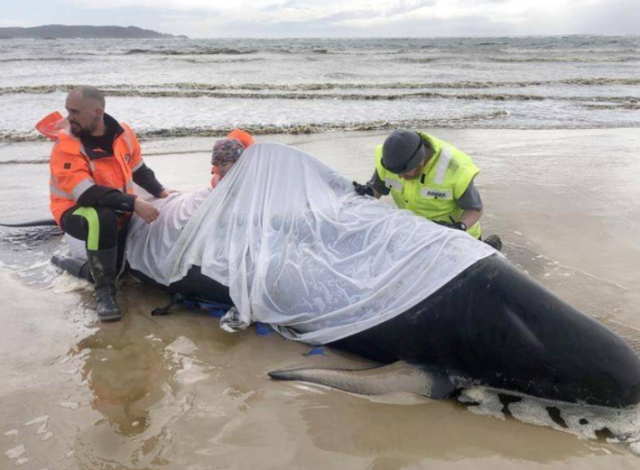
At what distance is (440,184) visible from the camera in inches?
177

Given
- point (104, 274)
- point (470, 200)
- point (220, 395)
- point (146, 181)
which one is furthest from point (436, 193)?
point (104, 274)

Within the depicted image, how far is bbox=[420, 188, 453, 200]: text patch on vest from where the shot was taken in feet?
14.8

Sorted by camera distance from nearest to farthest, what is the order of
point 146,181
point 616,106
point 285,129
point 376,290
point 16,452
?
point 16,452 → point 376,290 → point 146,181 → point 285,129 → point 616,106

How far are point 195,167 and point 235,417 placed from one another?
5.76 meters

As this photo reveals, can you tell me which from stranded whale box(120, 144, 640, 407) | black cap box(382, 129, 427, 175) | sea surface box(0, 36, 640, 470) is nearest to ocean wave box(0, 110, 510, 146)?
sea surface box(0, 36, 640, 470)

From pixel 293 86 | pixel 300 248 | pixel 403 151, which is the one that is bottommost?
pixel 300 248

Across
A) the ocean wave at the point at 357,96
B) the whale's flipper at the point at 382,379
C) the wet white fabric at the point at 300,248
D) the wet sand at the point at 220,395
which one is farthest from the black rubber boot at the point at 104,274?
the ocean wave at the point at 357,96

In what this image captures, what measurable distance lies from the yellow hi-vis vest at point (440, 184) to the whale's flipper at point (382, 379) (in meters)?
1.60

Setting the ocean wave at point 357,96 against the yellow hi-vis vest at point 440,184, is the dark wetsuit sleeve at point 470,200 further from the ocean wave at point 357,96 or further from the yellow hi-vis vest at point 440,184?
the ocean wave at point 357,96

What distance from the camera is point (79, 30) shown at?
109 m

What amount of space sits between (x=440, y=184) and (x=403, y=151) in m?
0.52

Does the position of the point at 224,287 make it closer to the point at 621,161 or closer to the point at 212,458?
the point at 212,458

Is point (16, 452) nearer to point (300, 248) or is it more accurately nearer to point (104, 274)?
point (104, 274)

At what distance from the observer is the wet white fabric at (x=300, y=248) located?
11.1 feet
